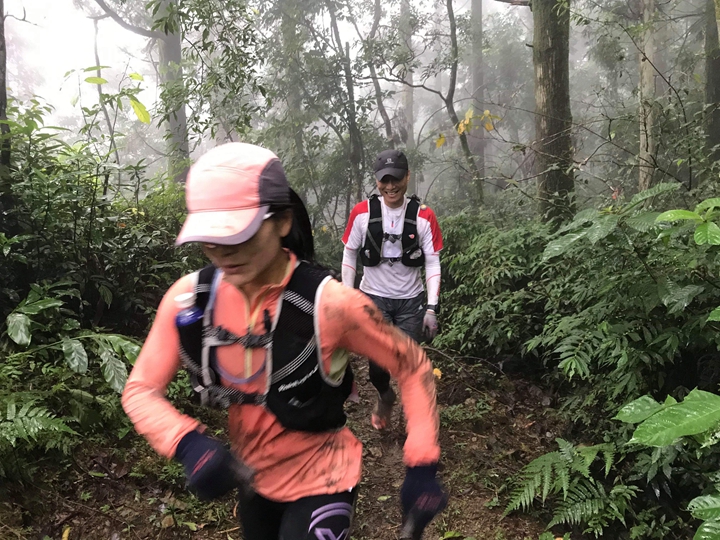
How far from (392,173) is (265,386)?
285cm

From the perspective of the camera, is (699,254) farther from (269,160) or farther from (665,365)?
(269,160)

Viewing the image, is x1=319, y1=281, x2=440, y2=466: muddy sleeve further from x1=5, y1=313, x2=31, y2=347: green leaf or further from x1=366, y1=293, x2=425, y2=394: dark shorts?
x1=5, y1=313, x2=31, y2=347: green leaf

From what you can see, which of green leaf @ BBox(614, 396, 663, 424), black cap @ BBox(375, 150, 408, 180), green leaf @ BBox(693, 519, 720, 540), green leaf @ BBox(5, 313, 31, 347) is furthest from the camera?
black cap @ BBox(375, 150, 408, 180)

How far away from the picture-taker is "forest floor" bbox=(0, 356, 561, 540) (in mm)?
3085

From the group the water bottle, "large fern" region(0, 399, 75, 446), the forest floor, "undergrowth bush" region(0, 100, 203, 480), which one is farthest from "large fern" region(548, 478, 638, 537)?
"large fern" region(0, 399, 75, 446)

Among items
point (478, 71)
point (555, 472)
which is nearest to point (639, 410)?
point (555, 472)

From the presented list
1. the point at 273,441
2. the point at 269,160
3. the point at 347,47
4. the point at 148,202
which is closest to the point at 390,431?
the point at 273,441

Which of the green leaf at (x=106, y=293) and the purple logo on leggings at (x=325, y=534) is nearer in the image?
the purple logo on leggings at (x=325, y=534)

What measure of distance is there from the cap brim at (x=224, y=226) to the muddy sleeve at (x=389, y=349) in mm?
316

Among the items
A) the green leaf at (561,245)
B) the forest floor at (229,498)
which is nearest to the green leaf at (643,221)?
the green leaf at (561,245)

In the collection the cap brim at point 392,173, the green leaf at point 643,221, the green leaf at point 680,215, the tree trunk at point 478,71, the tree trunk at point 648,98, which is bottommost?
the green leaf at point 643,221

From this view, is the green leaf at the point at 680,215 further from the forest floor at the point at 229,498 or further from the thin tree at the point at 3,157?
the thin tree at the point at 3,157

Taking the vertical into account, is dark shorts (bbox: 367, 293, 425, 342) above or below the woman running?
below

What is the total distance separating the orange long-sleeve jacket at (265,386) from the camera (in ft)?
4.76
